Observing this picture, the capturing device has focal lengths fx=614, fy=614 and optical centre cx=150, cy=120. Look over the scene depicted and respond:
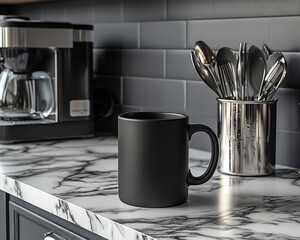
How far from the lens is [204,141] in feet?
4.80

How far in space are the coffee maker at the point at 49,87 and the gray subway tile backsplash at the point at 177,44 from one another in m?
0.13

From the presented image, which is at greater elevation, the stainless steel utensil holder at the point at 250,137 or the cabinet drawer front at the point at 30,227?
the stainless steel utensil holder at the point at 250,137

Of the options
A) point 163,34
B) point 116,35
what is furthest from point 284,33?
point 116,35

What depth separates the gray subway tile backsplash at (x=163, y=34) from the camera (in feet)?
4.99

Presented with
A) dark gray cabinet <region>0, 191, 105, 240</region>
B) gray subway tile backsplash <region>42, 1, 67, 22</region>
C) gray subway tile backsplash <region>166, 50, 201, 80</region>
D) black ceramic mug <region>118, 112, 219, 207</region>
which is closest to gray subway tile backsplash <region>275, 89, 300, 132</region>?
gray subway tile backsplash <region>166, 50, 201, 80</region>

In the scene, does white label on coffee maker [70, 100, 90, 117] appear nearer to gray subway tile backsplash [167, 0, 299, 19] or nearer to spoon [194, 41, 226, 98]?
gray subway tile backsplash [167, 0, 299, 19]

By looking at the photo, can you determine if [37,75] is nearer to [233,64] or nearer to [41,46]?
[41,46]

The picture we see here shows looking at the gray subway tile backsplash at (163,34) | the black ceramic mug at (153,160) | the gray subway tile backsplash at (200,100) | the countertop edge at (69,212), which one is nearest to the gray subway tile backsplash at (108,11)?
the gray subway tile backsplash at (163,34)

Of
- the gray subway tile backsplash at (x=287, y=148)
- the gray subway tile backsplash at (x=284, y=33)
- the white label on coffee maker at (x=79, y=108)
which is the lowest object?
the gray subway tile backsplash at (x=287, y=148)

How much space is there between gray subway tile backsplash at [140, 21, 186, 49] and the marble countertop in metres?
0.32

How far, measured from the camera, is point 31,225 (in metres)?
1.11

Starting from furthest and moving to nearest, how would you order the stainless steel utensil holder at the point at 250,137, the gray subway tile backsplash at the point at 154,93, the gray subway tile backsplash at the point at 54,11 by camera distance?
the gray subway tile backsplash at the point at 54,11
the gray subway tile backsplash at the point at 154,93
the stainless steel utensil holder at the point at 250,137

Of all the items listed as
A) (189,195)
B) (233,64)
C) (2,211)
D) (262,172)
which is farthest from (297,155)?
(2,211)

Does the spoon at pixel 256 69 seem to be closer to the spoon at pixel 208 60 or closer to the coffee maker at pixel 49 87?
the spoon at pixel 208 60
